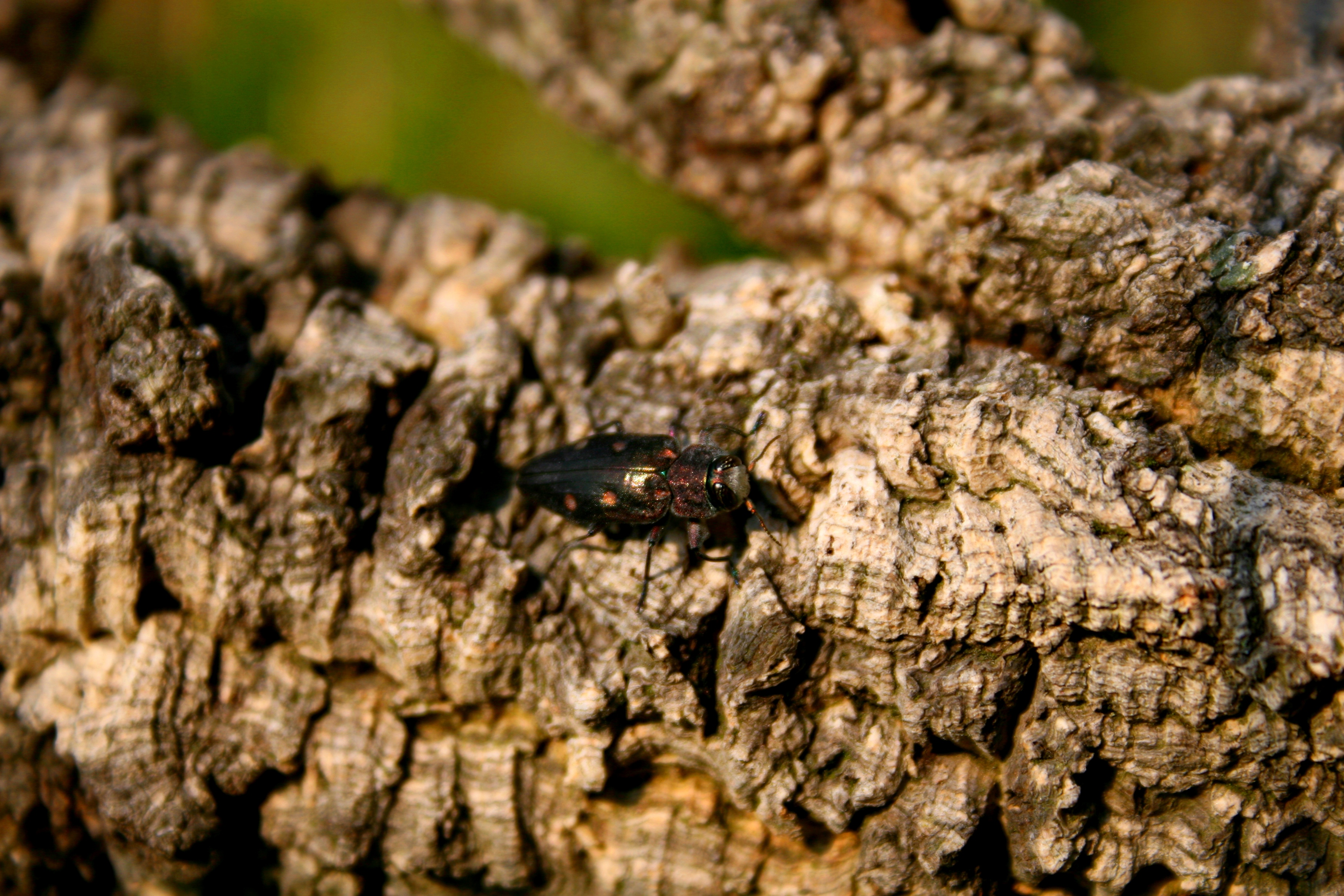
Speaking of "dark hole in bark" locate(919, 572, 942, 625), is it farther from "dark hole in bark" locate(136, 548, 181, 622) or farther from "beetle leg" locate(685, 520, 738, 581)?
"dark hole in bark" locate(136, 548, 181, 622)

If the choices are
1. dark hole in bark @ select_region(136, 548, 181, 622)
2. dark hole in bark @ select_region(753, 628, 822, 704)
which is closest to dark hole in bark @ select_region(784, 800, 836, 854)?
dark hole in bark @ select_region(753, 628, 822, 704)

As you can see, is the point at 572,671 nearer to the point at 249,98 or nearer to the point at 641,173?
the point at 641,173

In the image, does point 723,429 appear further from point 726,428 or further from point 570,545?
point 570,545

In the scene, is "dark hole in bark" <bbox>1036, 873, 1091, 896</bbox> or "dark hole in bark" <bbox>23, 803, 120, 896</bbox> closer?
"dark hole in bark" <bbox>1036, 873, 1091, 896</bbox>

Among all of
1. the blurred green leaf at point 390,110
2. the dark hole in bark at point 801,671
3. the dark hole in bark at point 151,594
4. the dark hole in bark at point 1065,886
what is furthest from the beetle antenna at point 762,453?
the dark hole in bark at point 151,594

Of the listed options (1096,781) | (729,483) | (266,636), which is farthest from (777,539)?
(266,636)

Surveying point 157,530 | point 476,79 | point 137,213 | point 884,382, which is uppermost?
point 476,79

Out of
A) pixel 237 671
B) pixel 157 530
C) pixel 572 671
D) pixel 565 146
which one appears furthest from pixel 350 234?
pixel 572 671
